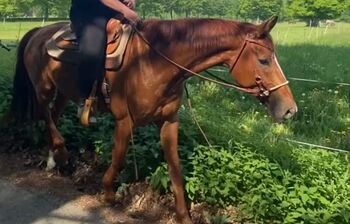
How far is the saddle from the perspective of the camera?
5.20 meters

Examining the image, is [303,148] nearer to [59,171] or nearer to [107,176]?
[107,176]

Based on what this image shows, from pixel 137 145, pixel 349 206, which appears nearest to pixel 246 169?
pixel 349 206

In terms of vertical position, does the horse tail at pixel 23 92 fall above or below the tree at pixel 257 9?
below

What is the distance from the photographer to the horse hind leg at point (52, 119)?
21.3 feet

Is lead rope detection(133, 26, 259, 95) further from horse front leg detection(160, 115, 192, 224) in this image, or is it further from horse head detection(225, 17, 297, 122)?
horse front leg detection(160, 115, 192, 224)

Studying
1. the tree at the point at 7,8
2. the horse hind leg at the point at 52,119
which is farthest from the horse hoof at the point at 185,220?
the tree at the point at 7,8

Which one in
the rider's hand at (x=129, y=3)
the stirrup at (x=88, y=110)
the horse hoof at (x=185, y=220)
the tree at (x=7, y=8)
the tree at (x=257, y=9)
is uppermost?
the rider's hand at (x=129, y=3)

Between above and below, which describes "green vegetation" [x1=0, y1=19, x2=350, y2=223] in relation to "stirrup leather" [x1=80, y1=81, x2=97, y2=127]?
below

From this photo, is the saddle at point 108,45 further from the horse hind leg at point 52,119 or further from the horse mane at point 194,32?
the horse hind leg at point 52,119

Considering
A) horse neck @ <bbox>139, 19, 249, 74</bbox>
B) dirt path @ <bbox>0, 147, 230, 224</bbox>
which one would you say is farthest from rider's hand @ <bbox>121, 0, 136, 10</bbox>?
dirt path @ <bbox>0, 147, 230, 224</bbox>

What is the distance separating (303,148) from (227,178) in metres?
1.27

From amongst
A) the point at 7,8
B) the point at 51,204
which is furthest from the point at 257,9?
the point at 7,8

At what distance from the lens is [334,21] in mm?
33438

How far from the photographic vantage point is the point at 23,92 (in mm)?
7242
